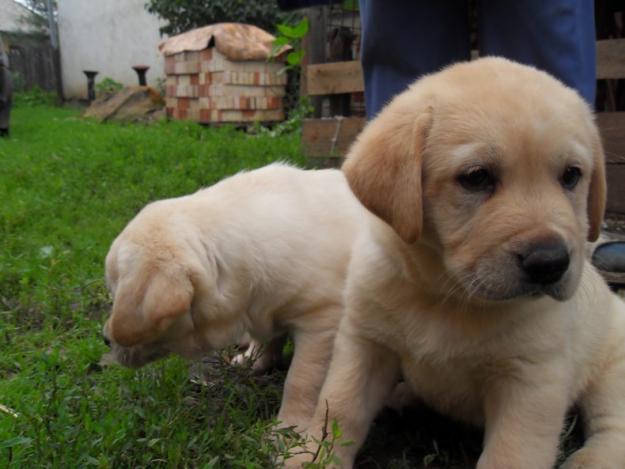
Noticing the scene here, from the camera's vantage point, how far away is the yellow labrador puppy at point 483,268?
6.48 ft

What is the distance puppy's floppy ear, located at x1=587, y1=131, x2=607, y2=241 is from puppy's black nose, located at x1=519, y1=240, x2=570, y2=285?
47cm

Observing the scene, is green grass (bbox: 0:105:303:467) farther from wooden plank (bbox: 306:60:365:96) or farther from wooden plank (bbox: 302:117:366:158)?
wooden plank (bbox: 306:60:365:96)

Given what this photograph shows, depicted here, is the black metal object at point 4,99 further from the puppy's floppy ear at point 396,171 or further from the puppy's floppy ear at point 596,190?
the puppy's floppy ear at point 596,190

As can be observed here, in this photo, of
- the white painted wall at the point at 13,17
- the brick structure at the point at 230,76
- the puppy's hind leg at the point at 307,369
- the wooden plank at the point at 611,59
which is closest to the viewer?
the puppy's hind leg at the point at 307,369

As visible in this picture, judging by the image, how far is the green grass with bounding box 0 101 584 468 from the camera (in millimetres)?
2170

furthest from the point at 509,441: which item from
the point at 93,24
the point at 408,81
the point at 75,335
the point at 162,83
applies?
the point at 93,24

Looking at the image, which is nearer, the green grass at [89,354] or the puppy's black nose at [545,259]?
the puppy's black nose at [545,259]

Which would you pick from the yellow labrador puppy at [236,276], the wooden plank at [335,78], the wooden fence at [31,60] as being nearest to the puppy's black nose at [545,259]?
the yellow labrador puppy at [236,276]

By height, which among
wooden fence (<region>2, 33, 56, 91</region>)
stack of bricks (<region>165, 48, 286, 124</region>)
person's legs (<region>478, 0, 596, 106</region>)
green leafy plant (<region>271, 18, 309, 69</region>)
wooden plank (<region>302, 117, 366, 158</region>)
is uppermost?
wooden fence (<region>2, 33, 56, 91</region>)

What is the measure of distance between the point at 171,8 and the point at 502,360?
1460 cm

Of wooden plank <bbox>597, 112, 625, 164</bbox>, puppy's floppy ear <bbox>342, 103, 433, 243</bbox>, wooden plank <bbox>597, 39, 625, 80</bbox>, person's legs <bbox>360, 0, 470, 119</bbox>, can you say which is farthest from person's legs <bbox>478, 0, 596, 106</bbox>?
wooden plank <bbox>597, 39, 625, 80</bbox>

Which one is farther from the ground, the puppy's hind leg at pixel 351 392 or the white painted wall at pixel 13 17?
the white painted wall at pixel 13 17

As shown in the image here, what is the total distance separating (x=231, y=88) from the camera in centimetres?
1123

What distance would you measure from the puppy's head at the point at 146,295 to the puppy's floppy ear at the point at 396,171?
2.42ft
